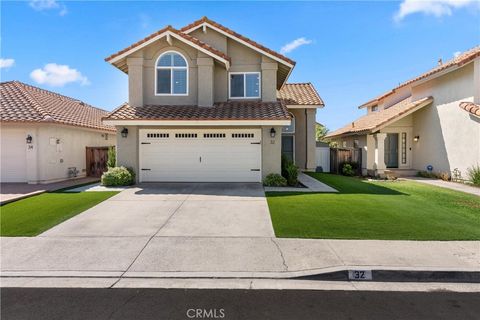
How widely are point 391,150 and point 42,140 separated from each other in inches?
775

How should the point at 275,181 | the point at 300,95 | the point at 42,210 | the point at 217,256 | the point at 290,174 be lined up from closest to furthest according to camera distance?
the point at 217,256 < the point at 42,210 < the point at 275,181 < the point at 290,174 < the point at 300,95

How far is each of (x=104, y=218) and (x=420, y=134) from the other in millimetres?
17795

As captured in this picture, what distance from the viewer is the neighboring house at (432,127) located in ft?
46.7

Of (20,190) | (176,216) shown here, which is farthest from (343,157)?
(20,190)

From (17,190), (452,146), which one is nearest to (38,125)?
(17,190)

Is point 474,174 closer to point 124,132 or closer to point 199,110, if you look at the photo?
point 199,110

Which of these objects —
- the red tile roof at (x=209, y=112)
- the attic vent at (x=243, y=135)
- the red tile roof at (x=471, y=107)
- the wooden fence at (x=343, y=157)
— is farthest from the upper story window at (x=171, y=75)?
the red tile roof at (x=471, y=107)

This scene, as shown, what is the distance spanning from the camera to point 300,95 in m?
20.3

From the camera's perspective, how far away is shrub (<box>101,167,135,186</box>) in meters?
12.9

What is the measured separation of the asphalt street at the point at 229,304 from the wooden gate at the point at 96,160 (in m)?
14.3

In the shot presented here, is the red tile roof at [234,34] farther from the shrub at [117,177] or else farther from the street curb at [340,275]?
the street curb at [340,275]

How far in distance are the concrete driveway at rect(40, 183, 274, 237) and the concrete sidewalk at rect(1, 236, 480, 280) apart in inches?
16.4

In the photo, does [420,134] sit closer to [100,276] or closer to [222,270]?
[222,270]

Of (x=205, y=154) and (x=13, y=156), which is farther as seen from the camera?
(x=13, y=156)
